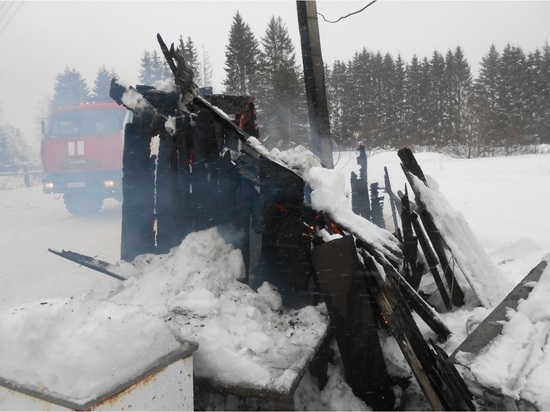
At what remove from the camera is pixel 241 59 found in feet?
130

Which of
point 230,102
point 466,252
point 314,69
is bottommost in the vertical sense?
point 466,252

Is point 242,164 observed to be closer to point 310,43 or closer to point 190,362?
point 190,362

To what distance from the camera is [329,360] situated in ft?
8.65

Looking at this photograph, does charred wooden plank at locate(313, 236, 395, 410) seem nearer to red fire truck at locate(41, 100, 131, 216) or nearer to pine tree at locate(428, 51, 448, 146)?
red fire truck at locate(41, 100, 131, 216)

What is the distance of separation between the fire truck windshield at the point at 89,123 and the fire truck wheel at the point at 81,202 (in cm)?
185

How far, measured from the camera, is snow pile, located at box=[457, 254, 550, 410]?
191 cm

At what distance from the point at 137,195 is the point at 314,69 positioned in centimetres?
390

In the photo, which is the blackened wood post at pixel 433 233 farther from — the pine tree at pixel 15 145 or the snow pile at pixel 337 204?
the pine tree at pixel 15 145

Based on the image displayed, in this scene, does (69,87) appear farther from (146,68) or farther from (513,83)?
(513,83)

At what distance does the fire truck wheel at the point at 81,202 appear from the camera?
1106 centimetres

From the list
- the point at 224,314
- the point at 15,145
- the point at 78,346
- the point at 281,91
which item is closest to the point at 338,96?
the point at 281,91

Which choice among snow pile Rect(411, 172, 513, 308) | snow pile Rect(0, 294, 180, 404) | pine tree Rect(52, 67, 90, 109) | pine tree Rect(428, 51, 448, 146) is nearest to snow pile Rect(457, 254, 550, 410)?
snow pile Rect(411, 172, 513, 308)

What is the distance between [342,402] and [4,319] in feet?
6.50

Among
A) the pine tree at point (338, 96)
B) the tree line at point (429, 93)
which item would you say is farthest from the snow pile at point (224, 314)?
the pine tree at point (338, 96)
